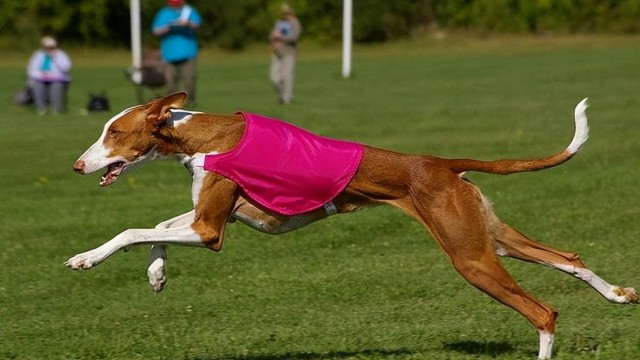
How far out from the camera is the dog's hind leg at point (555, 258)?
27.9ft

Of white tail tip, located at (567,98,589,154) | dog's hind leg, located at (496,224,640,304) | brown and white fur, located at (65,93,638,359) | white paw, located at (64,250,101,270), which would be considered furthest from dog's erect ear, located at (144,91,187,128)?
white tail tip, located at (567,98,589,154)

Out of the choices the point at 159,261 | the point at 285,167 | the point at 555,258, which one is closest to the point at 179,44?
the point at 159,261

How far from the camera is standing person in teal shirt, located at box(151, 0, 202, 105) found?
1055 inches

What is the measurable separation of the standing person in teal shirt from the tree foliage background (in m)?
28.9

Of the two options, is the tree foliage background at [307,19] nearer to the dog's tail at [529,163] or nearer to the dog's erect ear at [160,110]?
the dog's erect ear at [160,110]

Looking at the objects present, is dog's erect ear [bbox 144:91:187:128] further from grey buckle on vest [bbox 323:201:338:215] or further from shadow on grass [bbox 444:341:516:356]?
shadow on grass [bbox 444:341:516:356]

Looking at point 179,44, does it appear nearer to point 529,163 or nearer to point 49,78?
point 49,78

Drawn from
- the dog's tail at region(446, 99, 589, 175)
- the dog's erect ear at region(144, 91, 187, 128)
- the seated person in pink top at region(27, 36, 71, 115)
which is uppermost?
the dog's erect ear at region(144, 91, 187, 128)

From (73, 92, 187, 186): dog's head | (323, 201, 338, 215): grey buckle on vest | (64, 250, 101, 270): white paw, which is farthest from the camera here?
(323, 201, 338, 215): grey buckle on vest

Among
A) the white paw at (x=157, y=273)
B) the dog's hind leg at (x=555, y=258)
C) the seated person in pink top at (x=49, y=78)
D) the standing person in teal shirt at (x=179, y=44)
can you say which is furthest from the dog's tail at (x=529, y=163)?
the seated person in pink top at (x=49, y=78)

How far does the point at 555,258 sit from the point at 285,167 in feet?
6.25

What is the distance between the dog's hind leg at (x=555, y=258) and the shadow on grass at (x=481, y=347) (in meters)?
0.64

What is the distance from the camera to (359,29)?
5978 centimetres

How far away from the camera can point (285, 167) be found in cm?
821
